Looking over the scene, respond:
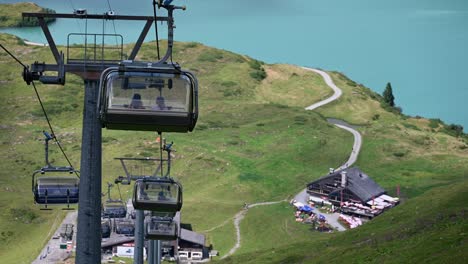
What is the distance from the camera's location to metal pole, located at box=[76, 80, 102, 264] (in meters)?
14.7

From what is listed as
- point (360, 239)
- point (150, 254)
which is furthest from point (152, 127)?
point (360, 239)

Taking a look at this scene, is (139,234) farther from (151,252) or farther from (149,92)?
(149,92)

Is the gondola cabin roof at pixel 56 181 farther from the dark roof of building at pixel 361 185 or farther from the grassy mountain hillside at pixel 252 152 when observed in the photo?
the dark roof of building at pixel 361 185

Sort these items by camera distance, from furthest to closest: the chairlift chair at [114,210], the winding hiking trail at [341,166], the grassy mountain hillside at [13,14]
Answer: the grassy mountain hillside at [13,14]
the winding hiking trail at [341,166]
the chairlift chair at [114,210]

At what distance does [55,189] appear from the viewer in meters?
21.8

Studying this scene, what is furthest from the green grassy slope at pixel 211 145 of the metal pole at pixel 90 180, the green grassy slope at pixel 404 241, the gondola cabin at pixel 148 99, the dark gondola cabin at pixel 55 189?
the gondola cabin at pixel 148 99

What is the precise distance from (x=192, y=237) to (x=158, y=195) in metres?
40.3

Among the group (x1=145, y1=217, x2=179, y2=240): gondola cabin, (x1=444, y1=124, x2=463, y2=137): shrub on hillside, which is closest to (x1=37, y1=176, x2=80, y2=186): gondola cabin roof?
(x1=145, y1=217, x2=179, y2=240): gondola cabin

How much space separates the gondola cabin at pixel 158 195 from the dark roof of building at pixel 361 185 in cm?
5153

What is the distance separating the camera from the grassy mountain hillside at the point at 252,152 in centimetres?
5919

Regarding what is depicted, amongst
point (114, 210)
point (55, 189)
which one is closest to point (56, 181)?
point (55, 189)

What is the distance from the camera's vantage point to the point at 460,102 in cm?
17462

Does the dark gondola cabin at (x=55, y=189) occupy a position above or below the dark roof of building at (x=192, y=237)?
above

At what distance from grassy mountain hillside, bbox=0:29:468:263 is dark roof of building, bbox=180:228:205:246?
53.7 inches
